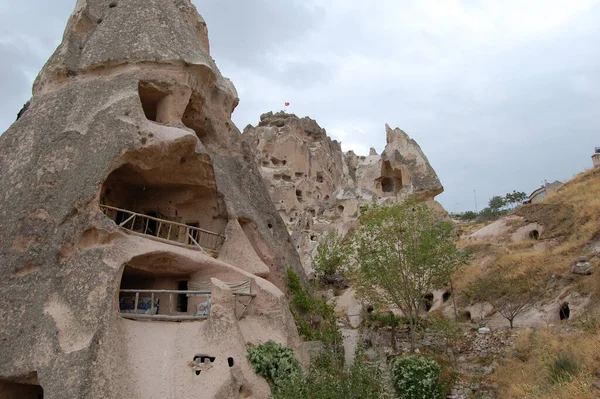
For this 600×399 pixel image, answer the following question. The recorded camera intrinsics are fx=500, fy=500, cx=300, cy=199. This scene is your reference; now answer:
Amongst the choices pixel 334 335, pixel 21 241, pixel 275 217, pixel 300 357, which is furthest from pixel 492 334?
pixel 21 241

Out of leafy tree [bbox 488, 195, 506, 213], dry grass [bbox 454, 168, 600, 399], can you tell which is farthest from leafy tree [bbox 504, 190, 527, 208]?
dry grass [bbox 454, 168, 600, 399]

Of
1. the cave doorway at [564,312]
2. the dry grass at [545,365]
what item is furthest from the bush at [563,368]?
the cave doorway at [564,312]

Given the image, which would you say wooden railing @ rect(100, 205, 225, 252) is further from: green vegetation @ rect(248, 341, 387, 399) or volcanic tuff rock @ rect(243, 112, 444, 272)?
volcanic tuff rock @ rect(243, 112, 444, 272)

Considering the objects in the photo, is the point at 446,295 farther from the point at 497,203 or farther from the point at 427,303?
the point at 497,203

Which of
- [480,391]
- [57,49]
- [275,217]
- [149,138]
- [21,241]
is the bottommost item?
[480,391]

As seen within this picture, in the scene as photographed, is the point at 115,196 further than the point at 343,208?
No

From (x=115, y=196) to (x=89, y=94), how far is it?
3.45m

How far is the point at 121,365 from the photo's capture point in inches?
416

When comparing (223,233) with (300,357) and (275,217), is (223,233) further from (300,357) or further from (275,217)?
(300,357)

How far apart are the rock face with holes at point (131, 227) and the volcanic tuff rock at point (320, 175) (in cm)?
1865

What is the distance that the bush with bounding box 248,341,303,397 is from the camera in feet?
38.7

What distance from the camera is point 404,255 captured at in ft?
55.9

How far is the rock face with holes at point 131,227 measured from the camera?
35.3ft

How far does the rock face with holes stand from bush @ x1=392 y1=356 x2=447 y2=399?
2.82 meters
